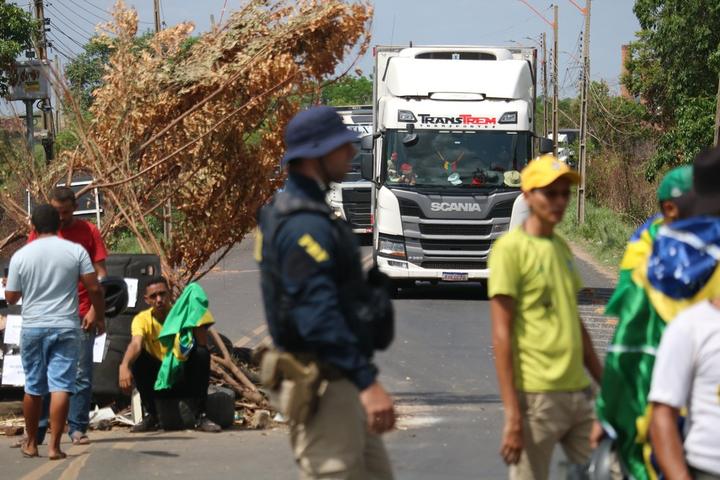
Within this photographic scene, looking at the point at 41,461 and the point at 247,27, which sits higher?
the point at 247,27

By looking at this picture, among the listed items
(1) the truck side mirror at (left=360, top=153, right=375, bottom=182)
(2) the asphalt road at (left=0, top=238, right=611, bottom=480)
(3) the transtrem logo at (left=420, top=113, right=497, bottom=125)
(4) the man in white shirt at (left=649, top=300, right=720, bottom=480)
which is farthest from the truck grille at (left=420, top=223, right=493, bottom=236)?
(4) the man in white shirt at (left=649, top=300, right=720, bottom=480)

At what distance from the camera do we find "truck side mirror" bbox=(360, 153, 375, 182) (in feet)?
62.3

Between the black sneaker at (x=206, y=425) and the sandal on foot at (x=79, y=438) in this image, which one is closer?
the sandal on foot at (x=79, y=438)

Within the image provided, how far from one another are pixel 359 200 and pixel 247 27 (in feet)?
69.3

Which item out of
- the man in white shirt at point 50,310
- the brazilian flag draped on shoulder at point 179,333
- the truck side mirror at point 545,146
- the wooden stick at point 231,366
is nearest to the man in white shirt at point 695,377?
the man in white shirt at point 50,310

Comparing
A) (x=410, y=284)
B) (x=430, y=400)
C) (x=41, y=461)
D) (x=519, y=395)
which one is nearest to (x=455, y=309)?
(x=410, y=284)

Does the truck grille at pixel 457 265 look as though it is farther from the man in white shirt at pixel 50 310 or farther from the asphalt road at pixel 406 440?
the man in white shirt at pixel 50 310

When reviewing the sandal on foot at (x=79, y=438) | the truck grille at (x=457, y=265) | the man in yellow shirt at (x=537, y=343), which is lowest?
the sandal on foot at (x=79, y=438)

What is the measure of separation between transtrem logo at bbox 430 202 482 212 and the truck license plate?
3.26 feet

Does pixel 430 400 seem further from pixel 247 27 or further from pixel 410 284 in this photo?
pixel 410 284

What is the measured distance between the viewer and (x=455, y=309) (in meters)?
17.8

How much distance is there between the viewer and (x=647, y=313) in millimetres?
4020

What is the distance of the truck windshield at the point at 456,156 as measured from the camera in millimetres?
18656

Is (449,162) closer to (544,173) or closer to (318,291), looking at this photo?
(544,173)
